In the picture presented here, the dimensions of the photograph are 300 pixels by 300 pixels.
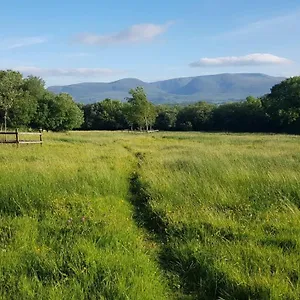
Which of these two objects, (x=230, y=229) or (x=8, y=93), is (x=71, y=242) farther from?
(x=8, y=93)

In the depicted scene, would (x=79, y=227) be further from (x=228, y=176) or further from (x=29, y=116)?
(x=29, y=116)

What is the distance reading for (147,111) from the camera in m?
73.6

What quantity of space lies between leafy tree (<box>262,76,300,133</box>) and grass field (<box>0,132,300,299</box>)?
6077 cm

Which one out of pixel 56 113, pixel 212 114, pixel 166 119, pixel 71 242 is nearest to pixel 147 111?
pixel 56 113

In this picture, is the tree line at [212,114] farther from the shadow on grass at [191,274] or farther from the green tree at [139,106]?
the shadow on grass at [191,274]

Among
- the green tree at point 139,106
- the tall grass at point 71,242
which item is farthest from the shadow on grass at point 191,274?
the green tree at point 139,106

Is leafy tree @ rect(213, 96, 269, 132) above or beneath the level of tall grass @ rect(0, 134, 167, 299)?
above

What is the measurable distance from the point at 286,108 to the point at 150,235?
67851 millimetres

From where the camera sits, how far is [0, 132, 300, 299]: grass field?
16.5 feet

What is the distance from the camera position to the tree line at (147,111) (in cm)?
6500

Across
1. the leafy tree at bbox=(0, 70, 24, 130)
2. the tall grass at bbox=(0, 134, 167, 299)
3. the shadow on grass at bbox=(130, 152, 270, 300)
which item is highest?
the leafy tree at bbox=(0, 70, 24, 130)

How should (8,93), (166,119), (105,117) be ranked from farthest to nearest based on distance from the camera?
(105,117) < (166,119) < (8,93)

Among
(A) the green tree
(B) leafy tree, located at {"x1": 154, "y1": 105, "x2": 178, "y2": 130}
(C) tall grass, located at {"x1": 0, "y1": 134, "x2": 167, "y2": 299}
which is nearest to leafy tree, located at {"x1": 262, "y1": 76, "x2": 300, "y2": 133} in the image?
(A) the green tree

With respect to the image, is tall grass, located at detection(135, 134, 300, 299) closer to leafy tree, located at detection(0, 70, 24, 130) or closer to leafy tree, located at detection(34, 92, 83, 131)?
leafy tree, located at detection(0, 70, 24, 130)
